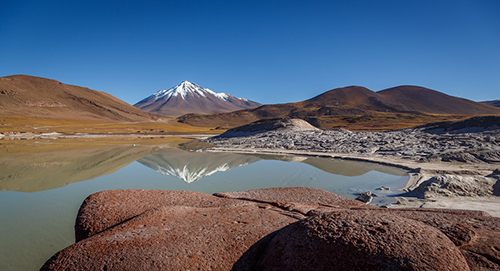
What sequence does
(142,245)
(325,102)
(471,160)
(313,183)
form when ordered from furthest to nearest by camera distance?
(325,102) < (471,160) < (313,183) < (142,245)

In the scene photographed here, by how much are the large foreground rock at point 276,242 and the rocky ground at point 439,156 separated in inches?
228

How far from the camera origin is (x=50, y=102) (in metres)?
113

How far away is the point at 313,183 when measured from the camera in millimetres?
11648

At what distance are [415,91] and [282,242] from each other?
214m

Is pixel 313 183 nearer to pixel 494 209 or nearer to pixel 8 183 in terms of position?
pixel 494 209

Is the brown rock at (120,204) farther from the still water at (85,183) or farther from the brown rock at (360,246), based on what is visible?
the still water at (85,183)

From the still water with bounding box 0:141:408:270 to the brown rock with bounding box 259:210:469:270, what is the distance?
5.13 m

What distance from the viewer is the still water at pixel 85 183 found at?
5969 mm

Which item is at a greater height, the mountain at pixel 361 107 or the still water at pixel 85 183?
the mountain at pixel 361 107

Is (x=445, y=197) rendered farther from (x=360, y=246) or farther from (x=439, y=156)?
(x=439, y=156)

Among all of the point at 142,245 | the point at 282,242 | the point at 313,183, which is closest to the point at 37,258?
the point at 142,245

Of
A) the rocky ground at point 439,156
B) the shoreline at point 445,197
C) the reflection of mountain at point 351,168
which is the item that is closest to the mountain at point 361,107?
the rocky ground at point 439,156

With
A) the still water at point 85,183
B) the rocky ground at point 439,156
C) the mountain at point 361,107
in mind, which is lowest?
the still water at point 85,183

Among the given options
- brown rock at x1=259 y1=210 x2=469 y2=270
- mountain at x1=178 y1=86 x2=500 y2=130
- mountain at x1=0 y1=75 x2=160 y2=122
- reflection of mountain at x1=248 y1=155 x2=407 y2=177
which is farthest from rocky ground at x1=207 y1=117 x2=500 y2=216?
mountain at x1=0 y1=75 x2=160 y2=122
